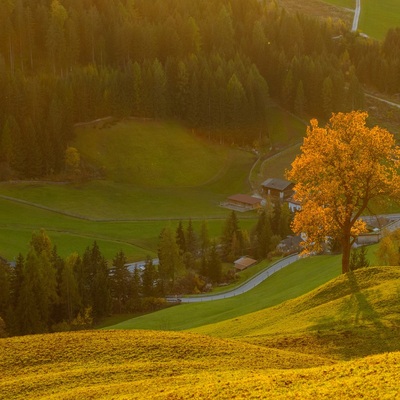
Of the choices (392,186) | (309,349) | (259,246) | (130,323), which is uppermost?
(392,186)

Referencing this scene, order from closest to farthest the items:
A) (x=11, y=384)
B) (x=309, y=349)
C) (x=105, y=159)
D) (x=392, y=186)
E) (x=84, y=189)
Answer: (x=11, y=384)
(x=309, y=349)
(x=392, y=186)
(x=84, y=189)
(x=105, y=159)

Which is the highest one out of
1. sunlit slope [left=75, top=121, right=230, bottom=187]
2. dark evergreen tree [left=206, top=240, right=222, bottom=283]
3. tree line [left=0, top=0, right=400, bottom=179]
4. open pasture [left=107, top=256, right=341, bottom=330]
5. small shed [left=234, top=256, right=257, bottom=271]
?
tree line [left=0, top=0, right=400, bottom=179]

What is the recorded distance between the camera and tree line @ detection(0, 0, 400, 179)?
14375 cm

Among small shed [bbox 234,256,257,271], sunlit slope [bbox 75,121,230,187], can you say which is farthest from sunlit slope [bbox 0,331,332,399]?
sunlit slope [bbox 75,121,230,187]

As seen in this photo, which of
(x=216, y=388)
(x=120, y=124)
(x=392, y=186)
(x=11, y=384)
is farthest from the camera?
(x=120, y=124)

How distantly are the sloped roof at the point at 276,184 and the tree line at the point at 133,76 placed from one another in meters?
25.5

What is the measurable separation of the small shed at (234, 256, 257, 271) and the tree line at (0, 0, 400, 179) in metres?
56.4

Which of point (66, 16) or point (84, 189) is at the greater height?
point (66, 16)

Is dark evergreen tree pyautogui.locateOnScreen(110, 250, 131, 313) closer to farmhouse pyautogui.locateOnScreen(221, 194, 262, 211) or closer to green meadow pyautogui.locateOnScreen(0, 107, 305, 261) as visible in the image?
green meadow pyautogui.locateOnScreen(0, 107, 305, 261)

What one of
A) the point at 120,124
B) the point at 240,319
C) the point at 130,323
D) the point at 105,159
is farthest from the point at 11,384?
the point at 120,124

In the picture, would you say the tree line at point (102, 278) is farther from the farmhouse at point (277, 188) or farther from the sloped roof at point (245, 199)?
the farmhouse at point (277, 188)

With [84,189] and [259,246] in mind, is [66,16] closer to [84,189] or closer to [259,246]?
[84,189]

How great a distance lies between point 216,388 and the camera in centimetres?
2464

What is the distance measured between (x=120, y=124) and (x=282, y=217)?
59.7 meters
